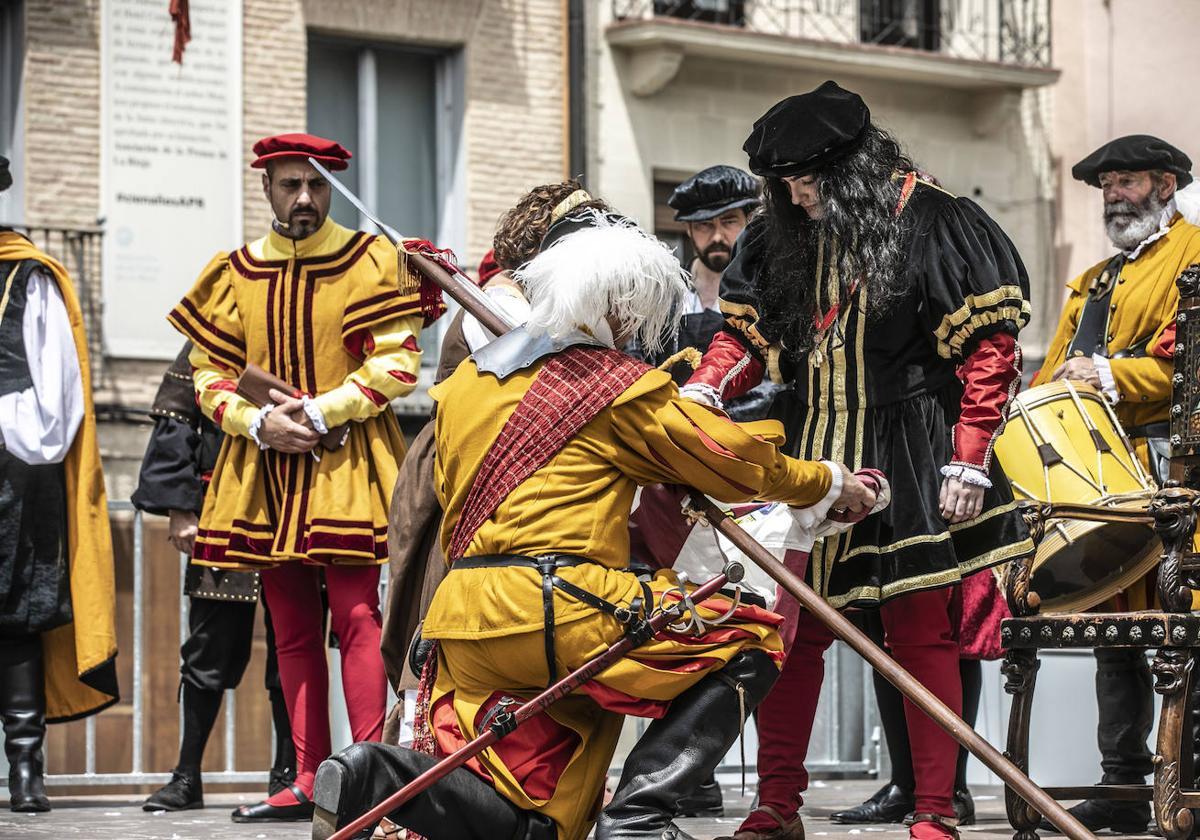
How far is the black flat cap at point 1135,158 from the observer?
7.18 meters

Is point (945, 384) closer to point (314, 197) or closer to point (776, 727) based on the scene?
point (776, 727)

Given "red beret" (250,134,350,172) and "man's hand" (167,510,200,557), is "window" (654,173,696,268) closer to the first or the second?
"man's hand" (167,510,200,557)

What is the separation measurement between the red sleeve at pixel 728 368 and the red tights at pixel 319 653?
147 centimetres

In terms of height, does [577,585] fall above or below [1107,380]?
below

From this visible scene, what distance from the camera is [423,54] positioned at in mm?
17641

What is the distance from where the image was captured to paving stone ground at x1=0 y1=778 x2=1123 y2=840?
248 inches

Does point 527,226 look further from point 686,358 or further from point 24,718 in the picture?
point 24,718

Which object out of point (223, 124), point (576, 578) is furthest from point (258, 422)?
point (223, 124)

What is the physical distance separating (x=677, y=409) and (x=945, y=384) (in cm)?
118

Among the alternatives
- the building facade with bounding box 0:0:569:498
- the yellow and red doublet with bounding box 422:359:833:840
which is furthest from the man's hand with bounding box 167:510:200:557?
the building facade with bounding box 0:0:569:498

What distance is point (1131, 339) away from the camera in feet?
23.2

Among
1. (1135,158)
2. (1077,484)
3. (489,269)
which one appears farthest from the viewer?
(1135,158)

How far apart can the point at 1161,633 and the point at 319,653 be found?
2.69m

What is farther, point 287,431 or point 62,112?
point 62,112
